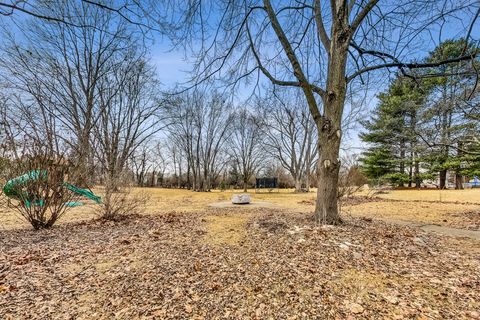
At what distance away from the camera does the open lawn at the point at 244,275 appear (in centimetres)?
201

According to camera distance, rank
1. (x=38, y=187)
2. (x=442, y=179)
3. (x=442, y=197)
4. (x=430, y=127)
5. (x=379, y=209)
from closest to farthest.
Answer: (x=38, y=187) < (x=430, y=127) < (x=379, y=209) < (x=442, y=197) < (x=442, y=179)

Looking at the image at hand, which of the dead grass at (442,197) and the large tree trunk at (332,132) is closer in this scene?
the large tree trunk at (332,132)

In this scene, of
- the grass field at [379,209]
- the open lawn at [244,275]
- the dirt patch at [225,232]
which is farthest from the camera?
the grass field at [379,209]

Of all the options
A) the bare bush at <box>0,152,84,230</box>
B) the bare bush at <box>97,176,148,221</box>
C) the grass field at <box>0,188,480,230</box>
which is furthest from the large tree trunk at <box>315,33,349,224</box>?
the bare bush at <box>0,152,84,230</box>

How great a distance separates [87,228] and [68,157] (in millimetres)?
1750

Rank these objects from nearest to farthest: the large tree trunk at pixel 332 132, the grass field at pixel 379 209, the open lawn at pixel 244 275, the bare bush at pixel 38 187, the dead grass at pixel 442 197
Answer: the open lawn at pixel 244 275, the large tree trunk at pixel 332 132, the bare bush at pixel 38 187, the grass field at pixel 379 209, the dead grass at pixel 442 197

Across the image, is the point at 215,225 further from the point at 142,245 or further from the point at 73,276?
the point at 73,276

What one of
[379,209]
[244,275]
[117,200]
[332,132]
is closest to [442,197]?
[379,209]

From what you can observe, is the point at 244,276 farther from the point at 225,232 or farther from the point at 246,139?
the point at 246,139

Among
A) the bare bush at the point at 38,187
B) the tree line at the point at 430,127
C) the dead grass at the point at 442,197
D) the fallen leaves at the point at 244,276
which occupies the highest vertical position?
the tree line at the point at 430,127

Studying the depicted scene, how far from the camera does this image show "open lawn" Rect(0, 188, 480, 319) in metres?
2.01

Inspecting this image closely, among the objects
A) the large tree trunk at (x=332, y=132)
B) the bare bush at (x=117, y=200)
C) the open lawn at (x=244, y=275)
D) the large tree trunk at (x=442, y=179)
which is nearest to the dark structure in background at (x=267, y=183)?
the large tree trunk at (x=442, y=179)

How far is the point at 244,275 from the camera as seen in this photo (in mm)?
2559

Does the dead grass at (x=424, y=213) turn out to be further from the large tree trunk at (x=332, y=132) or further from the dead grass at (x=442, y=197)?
the dead grass at (x=442, y=197)
